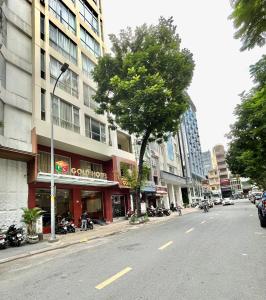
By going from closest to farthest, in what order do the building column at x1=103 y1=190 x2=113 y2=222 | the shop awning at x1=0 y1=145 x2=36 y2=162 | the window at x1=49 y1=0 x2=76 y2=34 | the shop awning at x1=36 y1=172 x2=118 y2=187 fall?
1. the shop awning at x1=0 y1=145 x2=36 y2=162
2. the shop awning at x1=36 y1=172 x2=118 y2=187
3. the window at x1=49 y1=0 x2=76 y2=34
4. the building column at x1=103 y1=190 x2=113 y2=222

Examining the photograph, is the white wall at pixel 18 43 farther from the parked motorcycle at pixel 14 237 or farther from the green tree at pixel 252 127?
the green tree at pixel 252 127

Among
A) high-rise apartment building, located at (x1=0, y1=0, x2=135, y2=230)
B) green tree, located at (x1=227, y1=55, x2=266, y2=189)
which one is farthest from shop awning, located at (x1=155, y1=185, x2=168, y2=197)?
green tree, located at (x1=227, y1=55, x2=266, y2=189)

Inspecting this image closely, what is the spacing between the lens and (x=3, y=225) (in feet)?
53.8

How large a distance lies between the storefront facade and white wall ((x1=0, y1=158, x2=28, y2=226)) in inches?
30.9

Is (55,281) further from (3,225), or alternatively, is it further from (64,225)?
(64,225)

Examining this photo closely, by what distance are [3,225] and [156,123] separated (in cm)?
1422

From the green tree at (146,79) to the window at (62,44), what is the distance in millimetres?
2764

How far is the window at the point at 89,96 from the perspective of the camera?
26.8 meters

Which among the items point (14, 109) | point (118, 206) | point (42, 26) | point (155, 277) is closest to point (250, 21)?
point (155, 277)

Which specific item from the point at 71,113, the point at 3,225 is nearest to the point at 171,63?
the point at 71,113

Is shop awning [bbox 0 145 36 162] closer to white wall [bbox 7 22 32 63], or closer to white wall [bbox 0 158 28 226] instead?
white wall [bbox 0 158 28 226]

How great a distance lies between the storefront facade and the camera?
2052cm

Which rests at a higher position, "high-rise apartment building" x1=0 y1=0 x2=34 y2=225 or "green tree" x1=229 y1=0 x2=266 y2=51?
"high-rise apartment building" x1=0 y1=0 x2=34 y2=225

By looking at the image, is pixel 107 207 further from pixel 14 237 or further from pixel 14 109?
pixel 14 109
